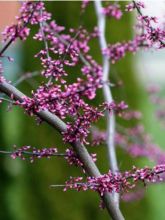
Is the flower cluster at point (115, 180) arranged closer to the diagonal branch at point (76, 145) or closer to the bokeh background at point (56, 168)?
the diagonal branch at point (76, 145)

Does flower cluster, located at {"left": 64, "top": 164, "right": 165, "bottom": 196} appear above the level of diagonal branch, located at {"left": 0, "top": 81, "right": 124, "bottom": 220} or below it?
below

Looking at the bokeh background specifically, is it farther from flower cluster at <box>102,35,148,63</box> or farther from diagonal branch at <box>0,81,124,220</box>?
diagonal branch at <box>0,81,124,220</box>

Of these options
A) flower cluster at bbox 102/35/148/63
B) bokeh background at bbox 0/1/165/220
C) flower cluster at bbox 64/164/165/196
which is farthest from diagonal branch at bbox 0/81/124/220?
bokeh background at bbox 0/1/165/220

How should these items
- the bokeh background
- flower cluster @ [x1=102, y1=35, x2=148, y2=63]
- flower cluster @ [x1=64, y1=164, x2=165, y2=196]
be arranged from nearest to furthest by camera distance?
flower cluster @ [x1=64, y1=164, x2=165, y2=196], flower cluster @ [x1=102, y1=35, x2=148, y2=63], the bokeh background

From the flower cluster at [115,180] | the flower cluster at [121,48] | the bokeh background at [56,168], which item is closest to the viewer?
the flower cluster at [115,180]

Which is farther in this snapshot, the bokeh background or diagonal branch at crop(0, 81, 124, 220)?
the bokeh background

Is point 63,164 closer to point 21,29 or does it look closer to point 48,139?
point 48,139

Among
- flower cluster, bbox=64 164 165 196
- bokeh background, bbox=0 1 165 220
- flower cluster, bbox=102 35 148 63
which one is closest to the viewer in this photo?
flower cluster, bbox=64 164 165 196

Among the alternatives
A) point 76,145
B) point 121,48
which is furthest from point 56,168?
point 76,145

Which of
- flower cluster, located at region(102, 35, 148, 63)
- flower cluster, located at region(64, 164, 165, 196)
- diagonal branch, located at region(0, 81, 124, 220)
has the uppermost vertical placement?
flower cluster, located at region(102, 35, 148, 63)

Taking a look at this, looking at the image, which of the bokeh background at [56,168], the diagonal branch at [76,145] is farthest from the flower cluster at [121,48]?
the bokeh background at [56,168]
